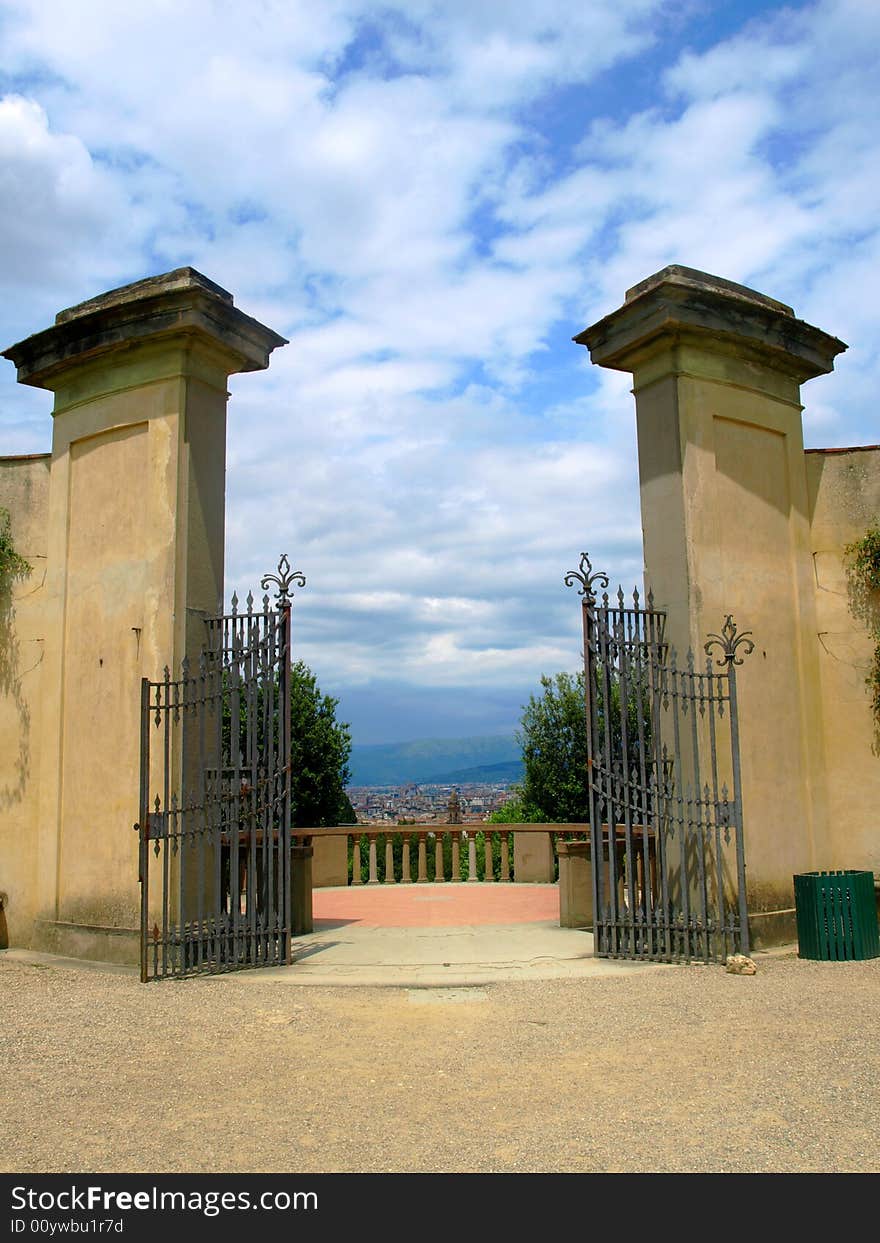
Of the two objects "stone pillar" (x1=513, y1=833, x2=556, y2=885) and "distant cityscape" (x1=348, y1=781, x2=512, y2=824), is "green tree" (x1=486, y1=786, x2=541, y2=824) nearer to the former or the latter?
"distant cityscape" (x1=348, y1=781, x2=512, y2=824)

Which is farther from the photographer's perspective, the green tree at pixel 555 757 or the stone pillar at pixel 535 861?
the green tree at pixel 555 757

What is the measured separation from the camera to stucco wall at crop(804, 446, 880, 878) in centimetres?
953

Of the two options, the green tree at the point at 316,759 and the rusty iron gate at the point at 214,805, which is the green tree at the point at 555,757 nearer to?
the green tree at the point at 316,759

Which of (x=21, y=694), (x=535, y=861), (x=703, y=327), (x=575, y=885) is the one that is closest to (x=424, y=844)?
(x=535, y=861)

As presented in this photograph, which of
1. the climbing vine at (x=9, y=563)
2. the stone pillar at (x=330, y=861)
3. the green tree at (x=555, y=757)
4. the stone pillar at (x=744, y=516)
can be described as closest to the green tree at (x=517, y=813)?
the green tree at (x=555, y=757)

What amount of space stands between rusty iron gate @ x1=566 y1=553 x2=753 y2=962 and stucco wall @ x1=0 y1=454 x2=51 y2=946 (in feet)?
16.8

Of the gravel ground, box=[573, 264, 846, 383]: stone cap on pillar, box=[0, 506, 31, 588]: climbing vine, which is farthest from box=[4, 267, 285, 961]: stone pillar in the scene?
box=[573, 264, 846, 383]: stone cap on pillar

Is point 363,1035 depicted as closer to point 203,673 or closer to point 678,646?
point 203,673

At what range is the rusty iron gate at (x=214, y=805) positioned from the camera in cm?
817

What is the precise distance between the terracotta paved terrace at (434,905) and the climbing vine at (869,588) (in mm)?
4085

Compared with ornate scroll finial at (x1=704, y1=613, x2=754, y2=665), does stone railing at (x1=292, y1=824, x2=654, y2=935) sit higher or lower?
lower

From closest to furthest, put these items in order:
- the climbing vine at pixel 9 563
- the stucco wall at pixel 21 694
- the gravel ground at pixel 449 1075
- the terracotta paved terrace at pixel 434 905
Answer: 1. the gravel ground at pixel 449 1075
2. the stucco wall at pixel 21 694
3. the climbing vine at pixel 9 563
4. the terracotta paved terrace at pixel 434 905

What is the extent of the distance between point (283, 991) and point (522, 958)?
2.13 m
